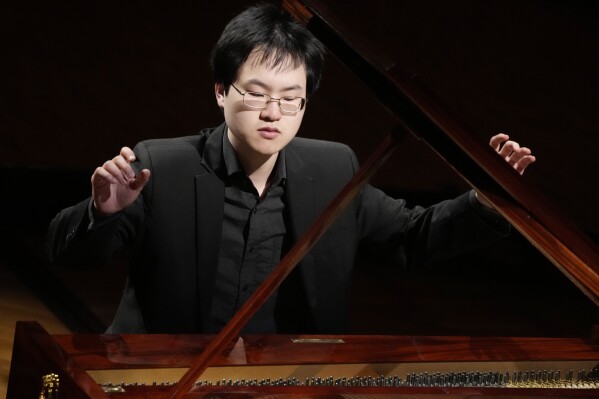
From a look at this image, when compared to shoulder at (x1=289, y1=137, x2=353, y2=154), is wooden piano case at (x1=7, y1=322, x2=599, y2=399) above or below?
below

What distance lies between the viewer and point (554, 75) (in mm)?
5035

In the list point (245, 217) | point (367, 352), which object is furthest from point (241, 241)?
point (367, 352)

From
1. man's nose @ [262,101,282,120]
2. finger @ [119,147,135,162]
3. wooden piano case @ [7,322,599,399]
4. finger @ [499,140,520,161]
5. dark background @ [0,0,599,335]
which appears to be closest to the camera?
wooden piano case @ [7,322,599,399]

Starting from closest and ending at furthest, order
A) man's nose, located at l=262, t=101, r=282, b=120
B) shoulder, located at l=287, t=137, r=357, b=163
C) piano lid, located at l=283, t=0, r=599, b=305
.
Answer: piano lid, located at l=283, t=0, r=599, b=305 < man's nose, located at l=262, t=101, r=282, b=120 < shoulder, located at l=287, t=137, r=357, b=163

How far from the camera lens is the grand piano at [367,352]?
171 cm

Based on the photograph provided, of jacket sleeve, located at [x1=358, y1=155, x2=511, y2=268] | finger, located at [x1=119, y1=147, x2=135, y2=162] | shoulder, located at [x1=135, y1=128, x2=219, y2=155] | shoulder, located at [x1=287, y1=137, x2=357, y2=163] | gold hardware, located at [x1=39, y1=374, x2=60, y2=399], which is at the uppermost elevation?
shoulder, located at [x1=287, y1=137, x2=357, y2=163]

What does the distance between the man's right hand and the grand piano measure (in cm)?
28

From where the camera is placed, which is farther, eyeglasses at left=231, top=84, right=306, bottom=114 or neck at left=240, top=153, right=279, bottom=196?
neck at left=240, top=153, right=279, bottom=196

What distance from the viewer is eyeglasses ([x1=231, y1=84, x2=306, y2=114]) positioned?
2.32 m

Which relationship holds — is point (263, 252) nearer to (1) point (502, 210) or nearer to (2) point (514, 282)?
(1) point (502, 210)

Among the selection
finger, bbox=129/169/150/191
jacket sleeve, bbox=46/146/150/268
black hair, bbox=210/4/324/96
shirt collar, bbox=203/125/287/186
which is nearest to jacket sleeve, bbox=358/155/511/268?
shirt collar, bbox=203/125/287/186

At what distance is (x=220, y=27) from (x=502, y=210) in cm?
338

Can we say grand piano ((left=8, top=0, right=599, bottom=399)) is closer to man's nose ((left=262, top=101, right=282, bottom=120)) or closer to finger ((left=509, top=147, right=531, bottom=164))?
finger ((left=509, top=147, right=531, bottom=164))

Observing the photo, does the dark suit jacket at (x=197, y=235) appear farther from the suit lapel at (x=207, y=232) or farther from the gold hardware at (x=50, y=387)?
the gold hardware at (x=50, y=387)
